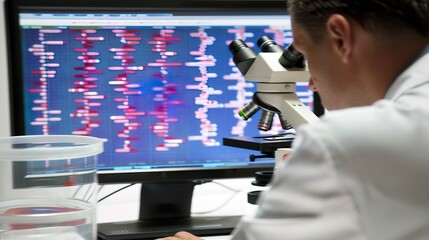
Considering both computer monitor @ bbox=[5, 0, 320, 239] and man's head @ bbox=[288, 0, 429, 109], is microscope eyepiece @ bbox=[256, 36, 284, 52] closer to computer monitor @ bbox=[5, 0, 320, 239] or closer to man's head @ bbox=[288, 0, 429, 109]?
computer monitor @ bbox=[5, 0, 320, 239]

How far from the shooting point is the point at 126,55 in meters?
1.55

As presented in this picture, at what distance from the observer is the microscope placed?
1472 millimetres

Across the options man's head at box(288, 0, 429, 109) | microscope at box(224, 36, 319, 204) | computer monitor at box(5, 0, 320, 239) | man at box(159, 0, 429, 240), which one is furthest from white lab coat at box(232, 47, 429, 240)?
computer monitor at box(5, 0, 320, 239)

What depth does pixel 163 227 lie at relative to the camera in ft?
5.06

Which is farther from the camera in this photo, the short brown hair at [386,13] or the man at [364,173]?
the short brown hair at [386,13]

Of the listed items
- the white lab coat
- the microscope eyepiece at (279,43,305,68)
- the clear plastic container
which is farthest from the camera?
the microscope eyepiece at (279,43,305,68)

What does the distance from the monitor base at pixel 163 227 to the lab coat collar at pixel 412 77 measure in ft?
2.35

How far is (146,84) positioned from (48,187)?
318 mm

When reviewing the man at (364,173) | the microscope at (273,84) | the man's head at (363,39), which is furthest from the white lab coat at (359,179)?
the microscope at (273,84)

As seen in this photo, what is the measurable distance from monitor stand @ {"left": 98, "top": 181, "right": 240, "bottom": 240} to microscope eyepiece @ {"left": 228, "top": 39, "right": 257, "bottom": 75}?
31cm

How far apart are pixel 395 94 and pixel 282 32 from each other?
0.81 meters

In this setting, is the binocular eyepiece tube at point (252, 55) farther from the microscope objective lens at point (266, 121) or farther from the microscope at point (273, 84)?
A: the microscope objective lens at point (266, 121)

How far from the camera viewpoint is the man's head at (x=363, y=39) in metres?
0.91

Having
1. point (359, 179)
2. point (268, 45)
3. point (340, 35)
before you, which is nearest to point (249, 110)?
point (268, 45)
